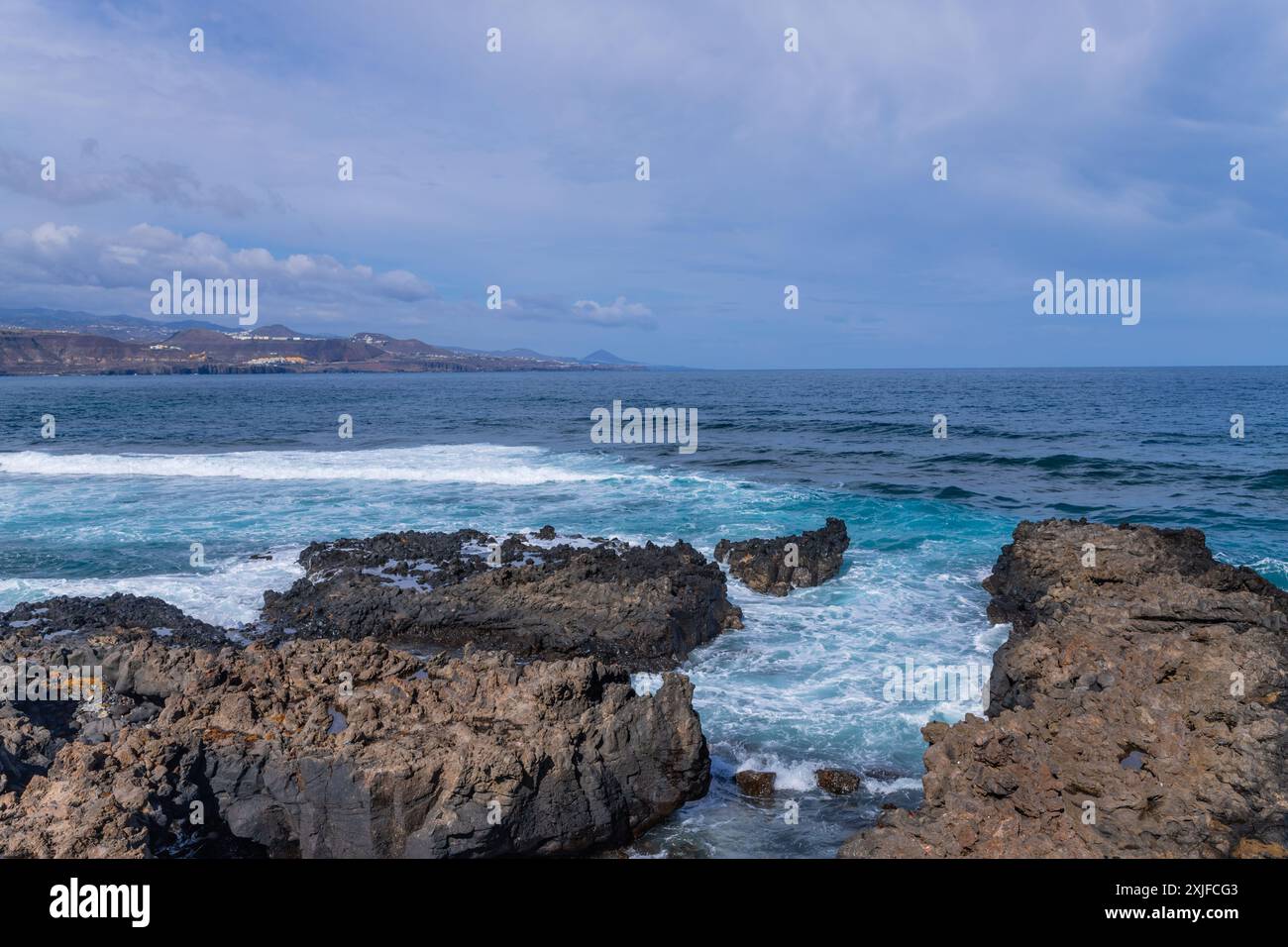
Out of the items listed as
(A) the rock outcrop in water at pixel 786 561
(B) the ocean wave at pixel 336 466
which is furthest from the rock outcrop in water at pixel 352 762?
(B) the ocean wave at pixel 336 466

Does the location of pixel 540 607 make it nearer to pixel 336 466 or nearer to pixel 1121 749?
pixel 1121 749

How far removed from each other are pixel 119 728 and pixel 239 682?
1.34 metres

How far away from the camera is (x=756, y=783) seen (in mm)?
10305

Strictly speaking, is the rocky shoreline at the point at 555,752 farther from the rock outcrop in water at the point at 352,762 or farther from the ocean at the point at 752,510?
the ocean at the point at 752,510

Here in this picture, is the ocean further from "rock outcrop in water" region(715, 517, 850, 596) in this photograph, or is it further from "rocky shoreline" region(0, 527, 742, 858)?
"rocky shoreline" region(0, 527, 742, 858)

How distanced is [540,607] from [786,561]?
6329mm

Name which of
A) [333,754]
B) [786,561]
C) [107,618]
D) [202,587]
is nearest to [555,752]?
[333,754]

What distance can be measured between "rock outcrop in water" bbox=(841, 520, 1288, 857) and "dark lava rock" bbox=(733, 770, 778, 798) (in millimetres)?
2189

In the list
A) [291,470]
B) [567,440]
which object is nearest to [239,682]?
[291,470]

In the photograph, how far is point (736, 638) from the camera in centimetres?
1585

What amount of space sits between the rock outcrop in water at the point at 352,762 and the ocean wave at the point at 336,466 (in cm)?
2367

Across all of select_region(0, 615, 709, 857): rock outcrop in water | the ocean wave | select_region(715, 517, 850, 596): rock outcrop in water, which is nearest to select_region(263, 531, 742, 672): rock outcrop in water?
select_region(715, 517, 850, 596): rock outcrop in water

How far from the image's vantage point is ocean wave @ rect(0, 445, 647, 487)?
115 ft

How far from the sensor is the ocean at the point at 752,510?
12000 mm
